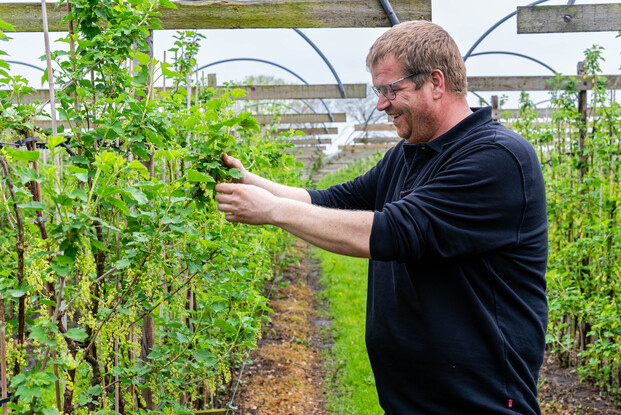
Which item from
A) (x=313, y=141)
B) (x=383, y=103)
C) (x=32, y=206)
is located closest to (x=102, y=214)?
(x=32, y=206)

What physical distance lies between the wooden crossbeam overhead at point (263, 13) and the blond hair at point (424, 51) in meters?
1.62

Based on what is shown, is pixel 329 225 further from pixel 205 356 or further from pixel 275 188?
pixel 205 356

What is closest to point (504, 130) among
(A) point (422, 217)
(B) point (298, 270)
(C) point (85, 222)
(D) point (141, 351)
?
(A) point (422, 217)

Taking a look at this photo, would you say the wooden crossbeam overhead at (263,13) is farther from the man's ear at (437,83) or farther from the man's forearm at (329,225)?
the man's forearm at (329,225)

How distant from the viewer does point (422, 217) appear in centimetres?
171

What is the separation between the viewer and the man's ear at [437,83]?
1963 millimetres

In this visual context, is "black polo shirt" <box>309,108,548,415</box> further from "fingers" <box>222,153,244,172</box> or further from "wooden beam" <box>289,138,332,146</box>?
"wooden beam" <box>289,138,332,146</box>

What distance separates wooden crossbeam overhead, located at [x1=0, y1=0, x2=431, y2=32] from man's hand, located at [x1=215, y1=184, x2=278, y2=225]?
2.04m

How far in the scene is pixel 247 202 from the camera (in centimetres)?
181

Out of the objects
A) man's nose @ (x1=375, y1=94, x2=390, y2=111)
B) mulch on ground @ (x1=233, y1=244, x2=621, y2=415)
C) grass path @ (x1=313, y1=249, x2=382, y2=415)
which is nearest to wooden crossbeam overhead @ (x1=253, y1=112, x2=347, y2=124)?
grass path @ (x1=313, y1=249, x2=382, y2=415)

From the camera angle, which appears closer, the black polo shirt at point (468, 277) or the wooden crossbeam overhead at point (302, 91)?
the black polo shirt at point (468, 277)

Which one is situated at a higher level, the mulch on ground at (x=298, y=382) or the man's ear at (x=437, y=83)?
the man's ear at (x=437, y=83)

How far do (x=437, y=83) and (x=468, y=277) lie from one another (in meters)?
0.65

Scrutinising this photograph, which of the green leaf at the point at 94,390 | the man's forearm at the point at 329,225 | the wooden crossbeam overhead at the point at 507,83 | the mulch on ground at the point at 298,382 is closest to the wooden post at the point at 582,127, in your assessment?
the wooden crossbeam overhead at the point at 507,83
